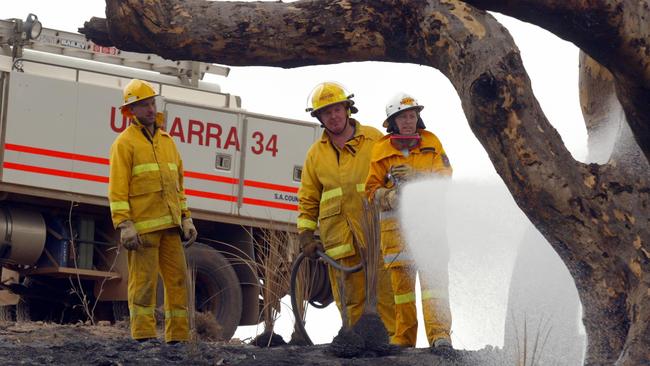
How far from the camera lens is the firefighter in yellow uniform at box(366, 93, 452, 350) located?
821 cm

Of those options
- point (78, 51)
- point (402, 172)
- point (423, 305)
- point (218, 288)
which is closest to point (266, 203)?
point (218, 288)

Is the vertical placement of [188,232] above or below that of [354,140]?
below

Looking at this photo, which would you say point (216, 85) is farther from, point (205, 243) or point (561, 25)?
point (561, 25)

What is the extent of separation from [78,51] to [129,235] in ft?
17.3

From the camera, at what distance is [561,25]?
5133mm

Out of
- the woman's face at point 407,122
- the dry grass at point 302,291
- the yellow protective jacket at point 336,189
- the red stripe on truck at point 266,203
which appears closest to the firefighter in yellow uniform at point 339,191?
the yellow protective jacket at point 336,189

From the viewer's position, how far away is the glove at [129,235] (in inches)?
353

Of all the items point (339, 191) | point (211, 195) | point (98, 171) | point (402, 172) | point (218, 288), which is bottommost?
point (218, 288)

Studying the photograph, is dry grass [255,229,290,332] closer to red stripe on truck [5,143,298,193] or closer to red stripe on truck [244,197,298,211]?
red stripe on truck [5,143,298,193]

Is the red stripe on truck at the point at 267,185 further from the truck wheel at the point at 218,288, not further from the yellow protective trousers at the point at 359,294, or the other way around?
the yellow protective trousers at the point at 359,294

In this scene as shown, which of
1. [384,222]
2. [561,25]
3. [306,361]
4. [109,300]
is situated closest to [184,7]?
[561,25]

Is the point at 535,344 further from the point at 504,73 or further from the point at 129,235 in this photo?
the point at 129,235

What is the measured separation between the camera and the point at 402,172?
8.42 meters

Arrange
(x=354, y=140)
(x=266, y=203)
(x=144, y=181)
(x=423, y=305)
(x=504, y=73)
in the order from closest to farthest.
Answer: (x=504, y=73)
(x=423, y=305)
(x=354, y=140)
(x=144, y=181)
(x=266, y=203)
